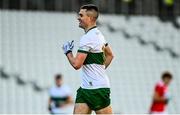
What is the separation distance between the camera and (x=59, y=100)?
49.1ft

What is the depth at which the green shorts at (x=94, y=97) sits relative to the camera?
7.81m

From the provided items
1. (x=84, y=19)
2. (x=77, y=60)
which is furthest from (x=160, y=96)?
(x=77, y=60)

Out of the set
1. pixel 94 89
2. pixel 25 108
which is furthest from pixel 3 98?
pixel 94 89

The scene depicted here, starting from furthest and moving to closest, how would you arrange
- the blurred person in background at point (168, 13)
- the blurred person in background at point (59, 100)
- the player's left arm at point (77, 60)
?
the blurred person in background at point (168, 13) < the blurred person in background at point (59, 100) < the player's left arm at point (77, 60)

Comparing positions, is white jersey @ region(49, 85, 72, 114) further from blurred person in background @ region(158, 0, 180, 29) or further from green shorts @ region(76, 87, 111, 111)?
green shorts @ region(76, 87, 111, 111)

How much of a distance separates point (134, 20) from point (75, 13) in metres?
1.66

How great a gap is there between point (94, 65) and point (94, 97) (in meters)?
0.36

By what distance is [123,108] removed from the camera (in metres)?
18.0

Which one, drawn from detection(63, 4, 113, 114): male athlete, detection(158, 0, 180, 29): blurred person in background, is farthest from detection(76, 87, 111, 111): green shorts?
detection(158, 0, 180, 29): blurred person in background

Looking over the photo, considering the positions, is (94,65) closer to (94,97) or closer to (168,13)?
(94,97)

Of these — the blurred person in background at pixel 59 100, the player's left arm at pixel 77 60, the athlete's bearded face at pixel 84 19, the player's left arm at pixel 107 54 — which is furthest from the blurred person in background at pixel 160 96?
the player's left arm at pixel 77 60

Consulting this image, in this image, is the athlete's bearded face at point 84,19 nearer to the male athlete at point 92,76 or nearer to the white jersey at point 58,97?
the male athlete at point 92,76

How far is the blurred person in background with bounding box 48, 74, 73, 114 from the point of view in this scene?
14.8 meters

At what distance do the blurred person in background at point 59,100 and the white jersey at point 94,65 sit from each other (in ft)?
22.6
